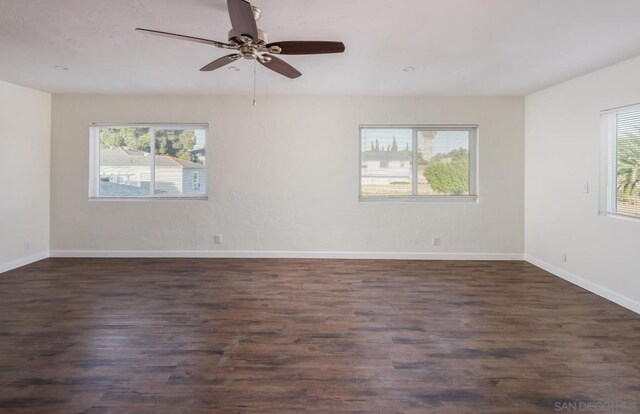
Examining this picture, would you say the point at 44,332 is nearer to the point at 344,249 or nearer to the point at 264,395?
the point at 264,395

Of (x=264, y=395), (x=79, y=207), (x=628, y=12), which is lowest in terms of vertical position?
(x=264, y=395)

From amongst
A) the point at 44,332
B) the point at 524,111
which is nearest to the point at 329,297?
the point at 44,332

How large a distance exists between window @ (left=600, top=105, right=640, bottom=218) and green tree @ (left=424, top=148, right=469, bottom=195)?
1.80 metres

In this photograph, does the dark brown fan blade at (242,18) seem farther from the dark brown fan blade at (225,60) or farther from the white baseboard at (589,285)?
the white baseboard at (589,285)

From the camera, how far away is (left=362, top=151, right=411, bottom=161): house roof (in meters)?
5.31

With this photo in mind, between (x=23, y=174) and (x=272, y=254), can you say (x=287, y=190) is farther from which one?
(x=23, y=174)

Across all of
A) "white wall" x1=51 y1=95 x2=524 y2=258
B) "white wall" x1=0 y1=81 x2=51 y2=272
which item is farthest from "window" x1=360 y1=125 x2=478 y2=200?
"white wall" x1=0 y1=81 x2=51 y2=272

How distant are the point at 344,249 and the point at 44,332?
11.7 ft

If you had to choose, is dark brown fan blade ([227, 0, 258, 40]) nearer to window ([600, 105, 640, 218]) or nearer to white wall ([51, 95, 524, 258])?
white wall ([51, 95, 524, 258])

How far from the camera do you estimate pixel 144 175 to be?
5340mm

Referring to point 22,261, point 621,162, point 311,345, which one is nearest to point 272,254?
point 311,345

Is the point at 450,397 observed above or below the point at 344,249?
below

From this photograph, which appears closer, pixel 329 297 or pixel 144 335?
pixel 144 335

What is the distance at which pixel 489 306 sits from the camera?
131 inches
